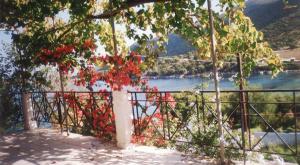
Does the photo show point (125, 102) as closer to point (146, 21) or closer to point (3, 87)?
point (146, 21)

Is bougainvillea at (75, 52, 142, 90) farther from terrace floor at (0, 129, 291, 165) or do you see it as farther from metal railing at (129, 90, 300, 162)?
terrace floor at (0, 129, 291, 165)

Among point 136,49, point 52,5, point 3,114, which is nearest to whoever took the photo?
point 52,5

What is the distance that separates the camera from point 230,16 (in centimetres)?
690

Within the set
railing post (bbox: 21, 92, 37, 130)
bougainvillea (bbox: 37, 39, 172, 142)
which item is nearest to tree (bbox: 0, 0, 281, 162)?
bougainvillea (bbox: 37, 39, 172, 142)

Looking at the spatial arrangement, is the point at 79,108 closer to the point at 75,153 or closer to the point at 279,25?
the point at 75,153

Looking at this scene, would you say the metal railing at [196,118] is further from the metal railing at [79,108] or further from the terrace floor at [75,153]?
the metal railing at [79,108]

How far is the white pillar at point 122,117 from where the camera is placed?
692 cm

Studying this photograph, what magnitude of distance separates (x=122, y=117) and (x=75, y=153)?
1236 mm

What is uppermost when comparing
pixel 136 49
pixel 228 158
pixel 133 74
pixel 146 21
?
pixel 146 21

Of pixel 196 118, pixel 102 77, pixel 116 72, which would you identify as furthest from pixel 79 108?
pixel 196 118

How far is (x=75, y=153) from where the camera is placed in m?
6.82

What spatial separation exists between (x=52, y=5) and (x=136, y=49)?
2479 mm

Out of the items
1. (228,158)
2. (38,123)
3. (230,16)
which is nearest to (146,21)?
(230,16)

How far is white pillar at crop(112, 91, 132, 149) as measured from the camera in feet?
22.7
